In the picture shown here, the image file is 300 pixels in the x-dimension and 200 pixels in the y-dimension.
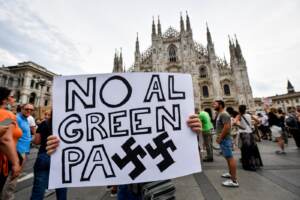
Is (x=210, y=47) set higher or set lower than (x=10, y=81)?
higher

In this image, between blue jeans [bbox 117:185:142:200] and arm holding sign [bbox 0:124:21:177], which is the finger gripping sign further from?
arm holding sign [bbox 0:124:21:177]

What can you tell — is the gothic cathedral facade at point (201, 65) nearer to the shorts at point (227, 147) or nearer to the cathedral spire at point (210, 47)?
the cathedral spire at point (210, 47)

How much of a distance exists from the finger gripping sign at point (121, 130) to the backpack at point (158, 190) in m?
0.08

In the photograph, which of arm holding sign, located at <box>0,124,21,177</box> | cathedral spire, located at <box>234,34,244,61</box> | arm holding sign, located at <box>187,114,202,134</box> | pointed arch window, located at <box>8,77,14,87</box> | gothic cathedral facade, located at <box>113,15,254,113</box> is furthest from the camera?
pointed arch window, located at <box>8,77,14,87</box>

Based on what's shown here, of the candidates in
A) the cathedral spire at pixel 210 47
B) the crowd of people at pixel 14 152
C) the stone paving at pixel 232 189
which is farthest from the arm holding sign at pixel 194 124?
the cathedral spire at pixel 210 47

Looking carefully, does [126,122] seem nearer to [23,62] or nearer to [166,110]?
[166,110]

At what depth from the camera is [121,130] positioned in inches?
50.1

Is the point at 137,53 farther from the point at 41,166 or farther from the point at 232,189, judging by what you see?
the point at 41,166

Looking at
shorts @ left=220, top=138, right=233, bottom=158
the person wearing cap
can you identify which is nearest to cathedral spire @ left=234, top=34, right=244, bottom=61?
the person wearing cap

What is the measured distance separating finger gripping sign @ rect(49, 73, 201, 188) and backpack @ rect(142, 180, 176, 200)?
0.26ft

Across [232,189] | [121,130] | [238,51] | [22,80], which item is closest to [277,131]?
[232,189]

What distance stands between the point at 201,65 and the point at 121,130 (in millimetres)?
26206

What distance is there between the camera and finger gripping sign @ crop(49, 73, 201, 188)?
3.92 feet

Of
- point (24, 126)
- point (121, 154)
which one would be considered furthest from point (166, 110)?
point (24, 126)
